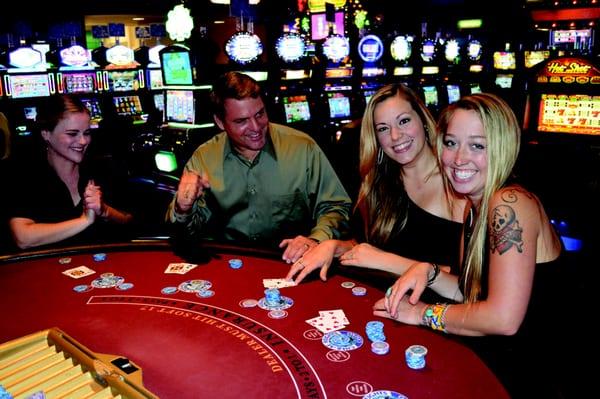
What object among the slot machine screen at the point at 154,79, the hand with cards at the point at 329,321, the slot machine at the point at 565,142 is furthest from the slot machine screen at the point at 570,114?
the slot machine screen at the point at 154,79

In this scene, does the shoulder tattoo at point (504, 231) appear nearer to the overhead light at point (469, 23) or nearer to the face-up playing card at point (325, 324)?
the face-up playing card at point (325, 324)

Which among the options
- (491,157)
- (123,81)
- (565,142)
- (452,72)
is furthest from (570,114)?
(123,81)

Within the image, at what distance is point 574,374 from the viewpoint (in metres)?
1.97

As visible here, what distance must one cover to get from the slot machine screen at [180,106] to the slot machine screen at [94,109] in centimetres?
197

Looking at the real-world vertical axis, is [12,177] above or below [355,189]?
above

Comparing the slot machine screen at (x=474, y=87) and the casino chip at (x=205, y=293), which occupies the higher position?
the slot machine screen at (x=474, y=87)

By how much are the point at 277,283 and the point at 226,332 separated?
51cm

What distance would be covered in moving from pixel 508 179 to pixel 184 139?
681 centimetres

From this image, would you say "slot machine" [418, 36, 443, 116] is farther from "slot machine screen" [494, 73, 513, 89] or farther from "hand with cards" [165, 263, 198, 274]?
"hand with cards" [165, 263, 198, 274]

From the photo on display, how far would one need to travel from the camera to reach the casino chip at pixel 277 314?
2.13 metres

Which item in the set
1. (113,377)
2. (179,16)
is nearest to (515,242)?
(113,377)

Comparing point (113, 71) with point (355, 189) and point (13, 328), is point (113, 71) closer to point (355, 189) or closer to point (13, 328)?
point (355, 189)

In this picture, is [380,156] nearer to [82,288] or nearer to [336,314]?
[336,314]

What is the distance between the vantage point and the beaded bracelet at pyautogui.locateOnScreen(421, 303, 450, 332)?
77.7 inches
